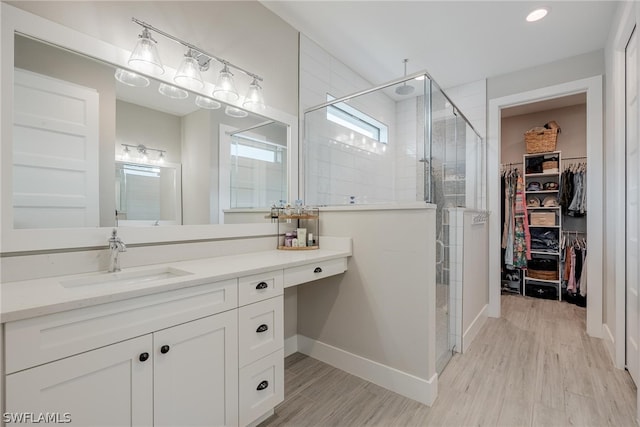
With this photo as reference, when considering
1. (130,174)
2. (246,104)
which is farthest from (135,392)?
(246,104)

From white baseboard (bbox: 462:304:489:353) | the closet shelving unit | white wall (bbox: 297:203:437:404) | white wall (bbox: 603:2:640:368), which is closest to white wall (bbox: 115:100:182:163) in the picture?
white wall (bbox: 297:203:437:404)

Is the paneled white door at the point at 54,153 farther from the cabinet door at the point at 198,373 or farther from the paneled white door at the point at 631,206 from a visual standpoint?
the paneled white door at the point at 631,206

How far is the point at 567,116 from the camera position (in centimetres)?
419

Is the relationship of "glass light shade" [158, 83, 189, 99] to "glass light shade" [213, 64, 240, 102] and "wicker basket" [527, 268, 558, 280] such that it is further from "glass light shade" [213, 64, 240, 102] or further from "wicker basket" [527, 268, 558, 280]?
"wicker basket" [527, 268, 558, 280]

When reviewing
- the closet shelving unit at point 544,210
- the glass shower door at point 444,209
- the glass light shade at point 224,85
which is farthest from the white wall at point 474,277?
the glass light shade at point 224,85

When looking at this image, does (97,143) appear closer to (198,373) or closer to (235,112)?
(235,112)

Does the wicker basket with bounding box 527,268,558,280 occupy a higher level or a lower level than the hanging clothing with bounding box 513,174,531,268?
lower

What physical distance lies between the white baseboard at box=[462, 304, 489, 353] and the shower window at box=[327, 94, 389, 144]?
7.33 feet

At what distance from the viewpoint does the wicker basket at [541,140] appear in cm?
404

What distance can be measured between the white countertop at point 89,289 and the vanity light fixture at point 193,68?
108 centimetres

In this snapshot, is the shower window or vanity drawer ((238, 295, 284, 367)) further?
the shower window

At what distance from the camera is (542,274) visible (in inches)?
159

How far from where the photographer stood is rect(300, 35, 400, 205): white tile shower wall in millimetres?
2594

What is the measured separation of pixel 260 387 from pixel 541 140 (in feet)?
15.5
